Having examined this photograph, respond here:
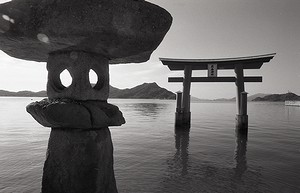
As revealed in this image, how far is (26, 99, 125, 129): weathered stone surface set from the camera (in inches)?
119

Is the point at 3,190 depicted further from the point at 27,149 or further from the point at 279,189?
the point at 279,189

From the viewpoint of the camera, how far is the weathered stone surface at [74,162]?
3.24 meters

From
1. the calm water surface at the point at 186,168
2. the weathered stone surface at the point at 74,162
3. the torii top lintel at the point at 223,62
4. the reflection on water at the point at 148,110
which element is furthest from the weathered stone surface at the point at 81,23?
the reflection on water at the point at 148,110

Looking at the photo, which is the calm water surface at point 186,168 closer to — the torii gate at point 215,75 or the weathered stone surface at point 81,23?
the torii gate at point 215,75

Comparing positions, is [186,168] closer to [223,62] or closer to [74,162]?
[74,162]

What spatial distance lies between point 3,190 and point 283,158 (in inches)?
374

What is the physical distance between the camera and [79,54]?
3.35 metres

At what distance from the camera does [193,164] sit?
7391 mm

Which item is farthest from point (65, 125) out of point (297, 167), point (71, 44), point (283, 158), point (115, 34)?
point (283, 158)

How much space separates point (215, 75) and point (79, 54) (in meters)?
12.0

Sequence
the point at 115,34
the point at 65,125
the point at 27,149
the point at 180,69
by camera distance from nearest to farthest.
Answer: the point at 115,34 → the point at 65,125 → the point at 27,149 → the point at 180,69

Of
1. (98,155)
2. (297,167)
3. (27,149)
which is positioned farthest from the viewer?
(27,149)

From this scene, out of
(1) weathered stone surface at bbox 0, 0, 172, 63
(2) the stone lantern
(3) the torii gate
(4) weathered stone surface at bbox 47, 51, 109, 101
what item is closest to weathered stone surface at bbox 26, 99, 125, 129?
(2) the stone lantern

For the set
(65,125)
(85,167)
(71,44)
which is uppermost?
(71,44)
